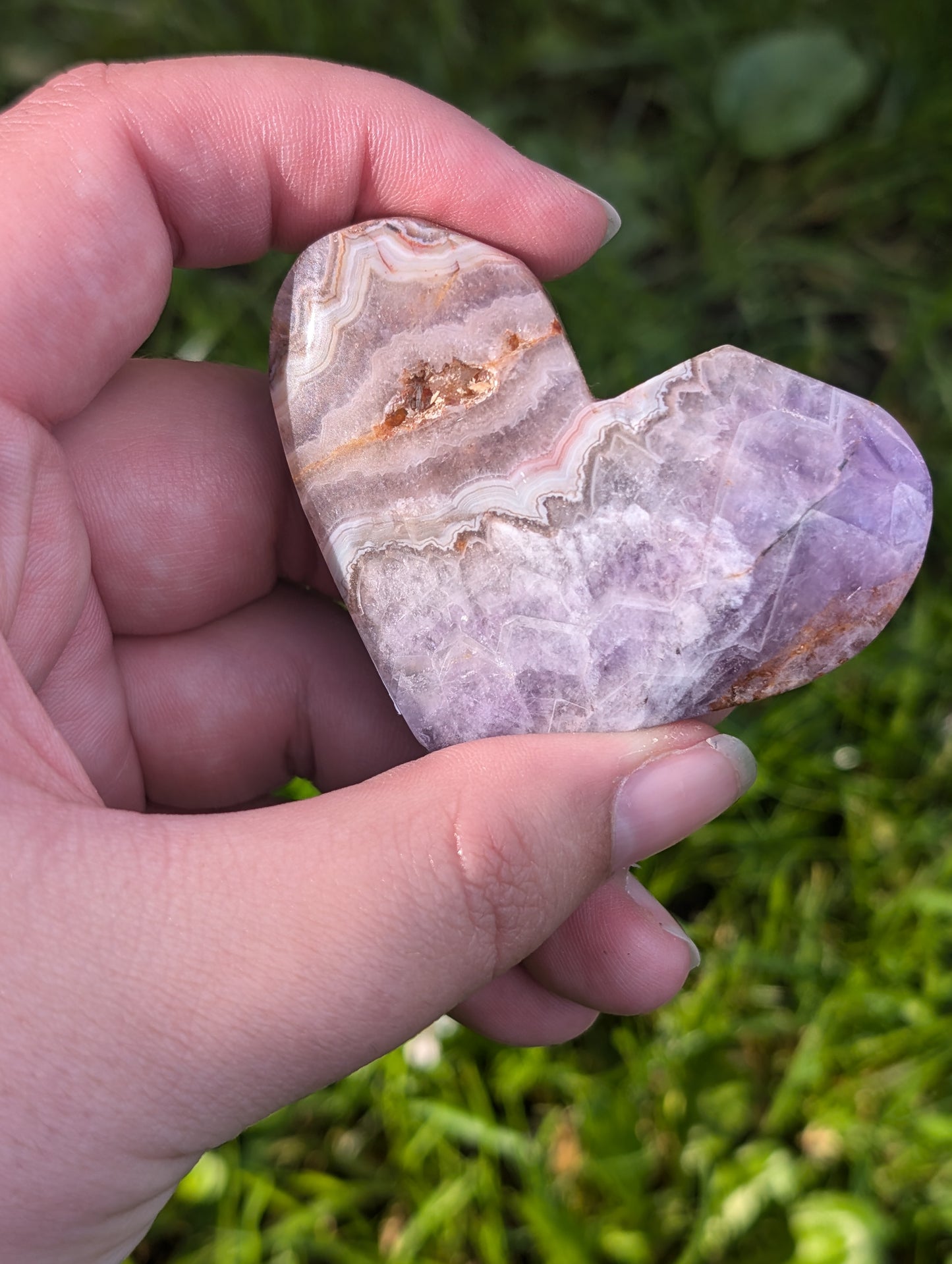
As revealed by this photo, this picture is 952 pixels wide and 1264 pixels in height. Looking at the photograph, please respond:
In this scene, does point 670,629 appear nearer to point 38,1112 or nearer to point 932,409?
point 38,1112

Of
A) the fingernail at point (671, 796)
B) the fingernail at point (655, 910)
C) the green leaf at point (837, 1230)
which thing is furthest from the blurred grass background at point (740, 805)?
the fingernail at point (671, 796)

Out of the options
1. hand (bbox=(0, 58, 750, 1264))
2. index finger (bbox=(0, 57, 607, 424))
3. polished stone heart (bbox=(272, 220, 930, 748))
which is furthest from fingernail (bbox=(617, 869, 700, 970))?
index finger (bbox=(0, 57, 607, 424))

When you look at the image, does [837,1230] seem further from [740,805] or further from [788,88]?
[788,88]

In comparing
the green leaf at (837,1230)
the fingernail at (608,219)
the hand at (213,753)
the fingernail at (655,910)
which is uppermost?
the fingernail at (608,219)

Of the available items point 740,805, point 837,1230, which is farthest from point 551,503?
point 837,1230

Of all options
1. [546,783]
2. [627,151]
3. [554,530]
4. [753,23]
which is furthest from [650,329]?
[546,783]

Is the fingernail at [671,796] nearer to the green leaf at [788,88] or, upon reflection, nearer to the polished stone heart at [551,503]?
the polished stone heart at [551,503]
